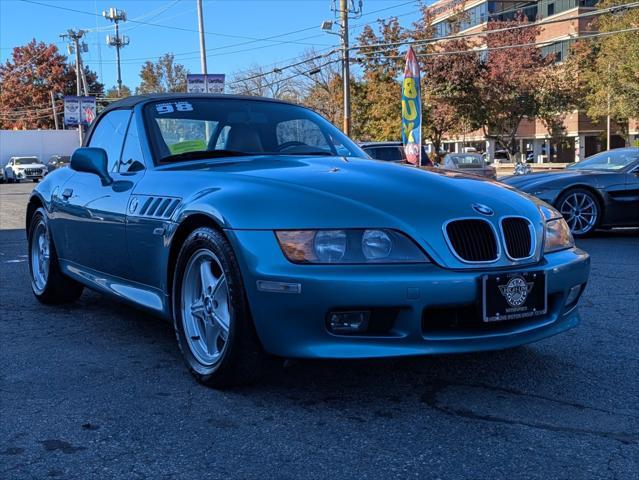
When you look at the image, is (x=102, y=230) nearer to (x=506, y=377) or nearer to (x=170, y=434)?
(x=170, y=434)

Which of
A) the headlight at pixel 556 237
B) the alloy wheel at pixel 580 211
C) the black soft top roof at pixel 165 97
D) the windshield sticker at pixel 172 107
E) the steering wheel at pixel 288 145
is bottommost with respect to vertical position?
the alloy wheel at pixel 580 211

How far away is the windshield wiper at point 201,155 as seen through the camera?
13.4 feet

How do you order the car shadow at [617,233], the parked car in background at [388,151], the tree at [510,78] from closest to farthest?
1. the car shadow at [617,233]
2. the parked car in background at [388,151]
3. the tree at [510,78]

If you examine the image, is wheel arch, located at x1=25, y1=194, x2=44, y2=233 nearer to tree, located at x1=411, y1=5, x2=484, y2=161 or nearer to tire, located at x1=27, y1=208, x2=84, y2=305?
tire, located at x1=27, y1=208, x2=84, y2=305

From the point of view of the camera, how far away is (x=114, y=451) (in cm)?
265

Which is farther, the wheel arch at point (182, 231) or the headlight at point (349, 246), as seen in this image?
the wheel arch at point (182, 231)

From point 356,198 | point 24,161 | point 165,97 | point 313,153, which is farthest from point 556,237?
point 24,161

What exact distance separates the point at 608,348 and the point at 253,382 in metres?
2.16

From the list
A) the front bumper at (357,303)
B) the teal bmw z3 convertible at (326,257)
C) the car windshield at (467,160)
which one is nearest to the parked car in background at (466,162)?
the car windshield at (467,160)

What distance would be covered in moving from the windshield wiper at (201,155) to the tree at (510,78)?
36.2 m

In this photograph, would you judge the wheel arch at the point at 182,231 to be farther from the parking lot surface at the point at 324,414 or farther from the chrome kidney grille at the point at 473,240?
the chrome kidney grille at the point at 473,240

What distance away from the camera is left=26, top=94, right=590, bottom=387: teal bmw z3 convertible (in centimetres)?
291

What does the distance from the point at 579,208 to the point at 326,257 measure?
7682mm

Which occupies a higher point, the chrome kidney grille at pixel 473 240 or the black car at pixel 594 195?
the chrome kidney grille at pixel 473 240
